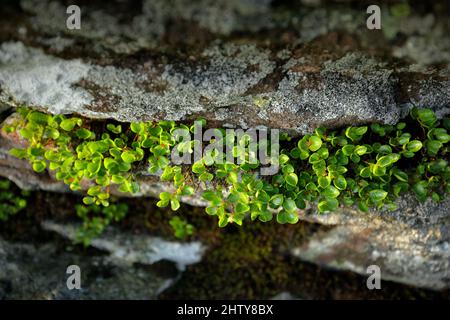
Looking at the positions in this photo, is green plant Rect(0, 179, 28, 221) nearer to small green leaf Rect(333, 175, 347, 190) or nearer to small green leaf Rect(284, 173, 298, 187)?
small green leaf Rect(284, 173, 298, 187)

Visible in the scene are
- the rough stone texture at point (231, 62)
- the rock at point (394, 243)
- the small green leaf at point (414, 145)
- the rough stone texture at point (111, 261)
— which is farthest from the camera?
the rough stone texture at point (111, 261)

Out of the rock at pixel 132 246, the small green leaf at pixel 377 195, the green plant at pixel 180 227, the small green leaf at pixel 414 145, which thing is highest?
the small green leaf at pixel 414 145

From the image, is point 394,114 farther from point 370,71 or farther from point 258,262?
point 258,262

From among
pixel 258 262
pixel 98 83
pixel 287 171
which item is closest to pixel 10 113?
pixel 98 83

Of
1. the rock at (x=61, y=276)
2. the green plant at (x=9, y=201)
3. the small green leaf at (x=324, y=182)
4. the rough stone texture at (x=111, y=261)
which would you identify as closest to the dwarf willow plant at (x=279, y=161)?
the small green leaf at (x=324, y=182)

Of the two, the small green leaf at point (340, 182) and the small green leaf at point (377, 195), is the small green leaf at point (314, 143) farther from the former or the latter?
the small green leaf at point (377, 195)

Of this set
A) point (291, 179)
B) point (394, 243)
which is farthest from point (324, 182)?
point (394, 243)

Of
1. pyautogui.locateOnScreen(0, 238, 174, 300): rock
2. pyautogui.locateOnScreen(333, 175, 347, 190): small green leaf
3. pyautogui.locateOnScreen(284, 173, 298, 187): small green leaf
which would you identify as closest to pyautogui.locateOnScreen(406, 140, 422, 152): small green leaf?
pyautogui.locateOnScreen(333, 175, 347, 190): small green leaf
